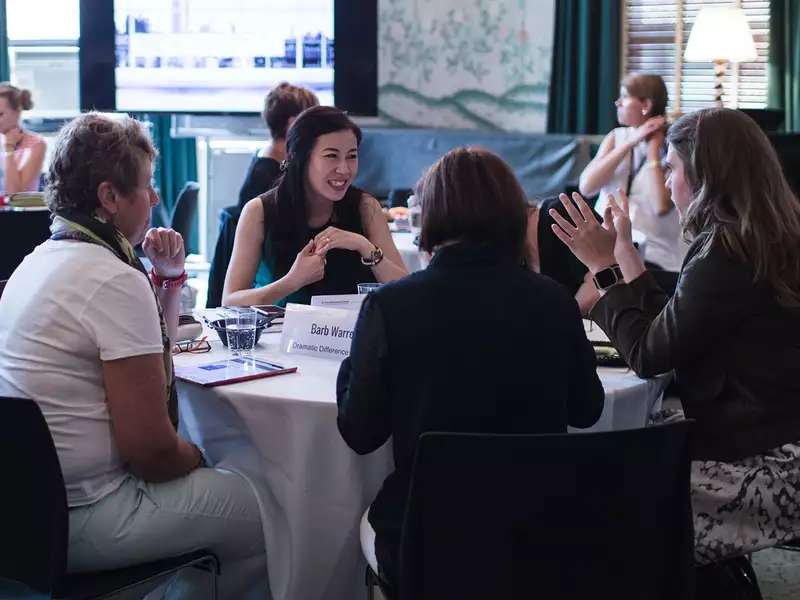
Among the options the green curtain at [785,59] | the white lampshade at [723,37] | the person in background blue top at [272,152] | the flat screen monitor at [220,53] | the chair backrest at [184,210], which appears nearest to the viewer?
the person in background blue top at [272,152]

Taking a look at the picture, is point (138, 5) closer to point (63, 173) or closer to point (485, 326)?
point (63, 173)

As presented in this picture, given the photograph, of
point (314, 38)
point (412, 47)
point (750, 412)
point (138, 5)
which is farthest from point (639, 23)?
point (750, 412)

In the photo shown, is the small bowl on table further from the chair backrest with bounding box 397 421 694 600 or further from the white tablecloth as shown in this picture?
the chair backrest with bounding box 397 421 694 600

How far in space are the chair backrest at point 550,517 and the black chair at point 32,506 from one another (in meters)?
0.56

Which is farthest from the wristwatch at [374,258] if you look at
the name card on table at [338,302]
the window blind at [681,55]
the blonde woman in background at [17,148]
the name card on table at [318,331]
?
the window blind at [681,55]

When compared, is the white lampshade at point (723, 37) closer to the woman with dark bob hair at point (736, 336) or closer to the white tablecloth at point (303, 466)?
the woman with dark bob hair at point (736, 336)

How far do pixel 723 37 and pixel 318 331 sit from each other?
4123mm

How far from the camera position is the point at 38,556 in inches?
66.2

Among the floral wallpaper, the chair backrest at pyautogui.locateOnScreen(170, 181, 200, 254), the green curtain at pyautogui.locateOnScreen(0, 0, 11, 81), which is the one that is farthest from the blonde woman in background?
the floral wallpaper

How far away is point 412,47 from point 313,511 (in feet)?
17.2

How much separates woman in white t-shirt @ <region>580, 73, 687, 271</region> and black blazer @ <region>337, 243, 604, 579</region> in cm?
326

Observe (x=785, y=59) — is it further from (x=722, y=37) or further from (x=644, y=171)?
(x=644, y=171)

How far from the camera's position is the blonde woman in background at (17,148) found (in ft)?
17.7

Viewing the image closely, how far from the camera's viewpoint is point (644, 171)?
16.4 feet
